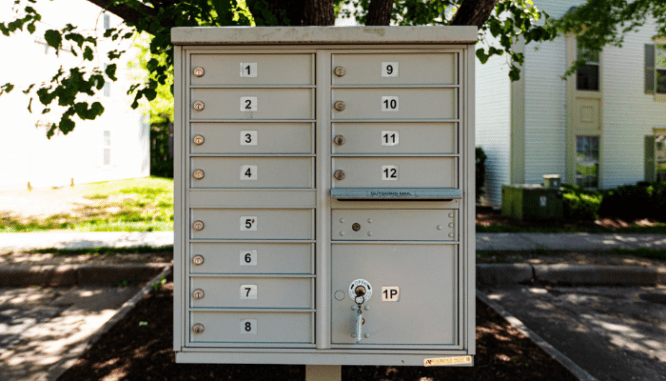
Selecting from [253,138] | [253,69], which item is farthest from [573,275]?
[253,69]

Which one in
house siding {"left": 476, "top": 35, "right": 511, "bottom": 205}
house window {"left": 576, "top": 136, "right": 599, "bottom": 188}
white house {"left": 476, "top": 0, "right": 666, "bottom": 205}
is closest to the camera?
white house {"left": 476, "top": 0, "right": 666, "bottom": 205}

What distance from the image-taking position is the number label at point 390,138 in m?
2.59

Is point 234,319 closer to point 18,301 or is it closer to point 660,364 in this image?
point 660,364

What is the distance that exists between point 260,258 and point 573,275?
592 centimetres

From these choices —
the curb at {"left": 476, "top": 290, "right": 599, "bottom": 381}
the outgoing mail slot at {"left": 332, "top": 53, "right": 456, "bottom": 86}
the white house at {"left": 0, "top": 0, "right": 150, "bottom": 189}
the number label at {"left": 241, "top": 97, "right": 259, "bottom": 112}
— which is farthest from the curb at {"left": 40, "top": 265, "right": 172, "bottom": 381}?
the white house at {"left": 0, "top": 0, "right": 150, "bottom": 189}

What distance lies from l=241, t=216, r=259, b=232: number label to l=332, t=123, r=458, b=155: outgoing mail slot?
2.03 ft

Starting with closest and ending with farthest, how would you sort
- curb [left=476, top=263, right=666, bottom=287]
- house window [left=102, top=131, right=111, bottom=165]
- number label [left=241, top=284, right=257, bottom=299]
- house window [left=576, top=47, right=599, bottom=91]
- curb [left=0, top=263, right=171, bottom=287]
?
number label [left=241, top=284, right=257, bottom=299]
curb [left=0, top=263, right=171, bottom=287]
curb [left=476, top=263, right=666, bottom=287]
house window [left=576, top=47, right=599, bottom=91]
house window [left=102, top=131, right=111, bottom=165]

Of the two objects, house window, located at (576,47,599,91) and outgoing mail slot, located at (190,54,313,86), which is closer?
outgoing mail slot, located at (190,54,313,86)

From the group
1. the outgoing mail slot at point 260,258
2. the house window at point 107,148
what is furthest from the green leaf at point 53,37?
the house window at point 107,148

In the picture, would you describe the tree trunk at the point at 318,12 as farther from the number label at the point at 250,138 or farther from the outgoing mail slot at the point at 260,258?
the outgoing mail slot at the point at 260,258

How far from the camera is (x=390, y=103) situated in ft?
8.51

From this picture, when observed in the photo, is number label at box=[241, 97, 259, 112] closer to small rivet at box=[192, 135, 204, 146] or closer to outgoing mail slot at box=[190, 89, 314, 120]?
outgoing mail slot at box=[190, 89, 314, 120]

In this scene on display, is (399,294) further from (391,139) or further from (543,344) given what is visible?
(543,344)

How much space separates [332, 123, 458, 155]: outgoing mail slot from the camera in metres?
2.58
